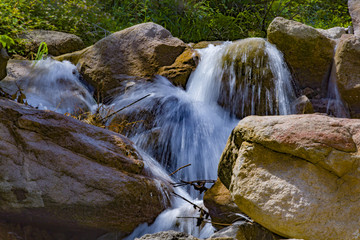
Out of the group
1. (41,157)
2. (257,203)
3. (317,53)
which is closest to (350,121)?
(257,203)

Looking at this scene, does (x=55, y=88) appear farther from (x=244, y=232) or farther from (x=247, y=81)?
(x=244, y=232)

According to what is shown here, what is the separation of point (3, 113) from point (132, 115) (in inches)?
86.4

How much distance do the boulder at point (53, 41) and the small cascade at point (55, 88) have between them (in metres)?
0.75

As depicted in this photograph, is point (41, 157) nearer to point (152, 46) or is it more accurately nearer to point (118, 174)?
point (118, 174)

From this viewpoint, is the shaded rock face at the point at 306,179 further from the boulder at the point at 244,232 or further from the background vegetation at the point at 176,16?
the background vegetation at the point at 176,16

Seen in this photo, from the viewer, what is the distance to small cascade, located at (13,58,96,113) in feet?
18.0

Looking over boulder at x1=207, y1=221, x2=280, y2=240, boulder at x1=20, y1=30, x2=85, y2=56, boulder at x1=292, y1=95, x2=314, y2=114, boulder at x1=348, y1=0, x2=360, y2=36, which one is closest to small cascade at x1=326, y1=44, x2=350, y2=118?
boulder at x1=292, y1=95, x2=314, y2=114

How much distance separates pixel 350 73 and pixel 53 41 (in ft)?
15.0

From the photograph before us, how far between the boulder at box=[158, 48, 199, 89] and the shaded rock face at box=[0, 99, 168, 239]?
2.71 m

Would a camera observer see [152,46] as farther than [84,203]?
Yes

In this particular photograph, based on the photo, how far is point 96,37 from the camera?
822cm

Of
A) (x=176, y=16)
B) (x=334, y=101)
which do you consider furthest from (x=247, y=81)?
(x=176, y=16)

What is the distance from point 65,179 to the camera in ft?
9.25

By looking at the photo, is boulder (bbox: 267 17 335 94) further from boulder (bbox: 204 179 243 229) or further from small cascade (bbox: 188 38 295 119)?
boulder (bbox: 204 179 243 229)
